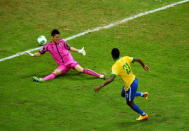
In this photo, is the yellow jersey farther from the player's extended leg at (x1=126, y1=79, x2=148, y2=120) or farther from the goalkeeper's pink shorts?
the goalkeeper's pink shorts

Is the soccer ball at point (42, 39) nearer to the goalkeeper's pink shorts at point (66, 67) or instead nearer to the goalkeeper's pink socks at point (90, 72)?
the goalkeeper's pink shorts at point (66, 67)

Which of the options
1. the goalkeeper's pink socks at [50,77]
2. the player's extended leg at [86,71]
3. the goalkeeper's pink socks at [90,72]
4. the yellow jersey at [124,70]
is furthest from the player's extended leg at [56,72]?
the yellow jersey at [124,70]

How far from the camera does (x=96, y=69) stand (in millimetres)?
17125

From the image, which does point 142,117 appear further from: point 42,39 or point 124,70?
point 42,39

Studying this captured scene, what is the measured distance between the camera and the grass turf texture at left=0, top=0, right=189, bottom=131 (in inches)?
524

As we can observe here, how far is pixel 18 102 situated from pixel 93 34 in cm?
700

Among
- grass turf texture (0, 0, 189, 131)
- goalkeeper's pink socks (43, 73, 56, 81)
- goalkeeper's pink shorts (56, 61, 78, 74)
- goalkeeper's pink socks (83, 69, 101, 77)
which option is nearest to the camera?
grass turf texture (0, 0, 189, 131)

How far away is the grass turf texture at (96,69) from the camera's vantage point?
13.3 meters

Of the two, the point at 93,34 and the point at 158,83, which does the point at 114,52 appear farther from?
the point at 93,34

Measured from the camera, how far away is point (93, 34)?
20.7 metres

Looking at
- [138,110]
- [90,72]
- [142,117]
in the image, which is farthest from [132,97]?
[90,72]

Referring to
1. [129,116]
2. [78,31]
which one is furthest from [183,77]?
[78,31]

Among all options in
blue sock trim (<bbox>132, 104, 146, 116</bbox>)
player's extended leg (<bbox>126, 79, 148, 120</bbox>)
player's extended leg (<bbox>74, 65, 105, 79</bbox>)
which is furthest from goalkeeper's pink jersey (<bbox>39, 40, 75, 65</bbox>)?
blue sock trim (<bbox>132, 104, 146, 116</bbox>)

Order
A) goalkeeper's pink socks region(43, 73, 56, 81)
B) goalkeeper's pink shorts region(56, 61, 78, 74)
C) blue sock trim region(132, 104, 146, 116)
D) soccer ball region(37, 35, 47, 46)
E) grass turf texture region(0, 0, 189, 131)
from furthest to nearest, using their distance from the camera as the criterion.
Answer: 1. soccer ball region(37, 35, 47, 46)
2. goalkeeper's pink shorts region(56, 61, 78, 74)
3. goalkeeper's pink socks region(43, 73, 56, 81)
4. grass turf texture region(0, 0, 189, 131)
5. blue sock trim region(132, 104, 146, 116)
